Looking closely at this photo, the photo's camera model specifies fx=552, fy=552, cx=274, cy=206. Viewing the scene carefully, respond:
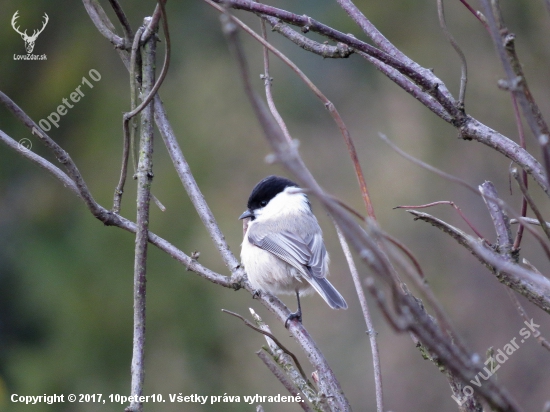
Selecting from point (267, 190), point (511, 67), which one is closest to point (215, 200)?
point (267, 190)

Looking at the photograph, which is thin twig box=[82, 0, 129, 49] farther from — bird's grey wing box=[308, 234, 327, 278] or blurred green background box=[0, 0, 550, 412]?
blurred green background box=[0, 0, 550, 412]

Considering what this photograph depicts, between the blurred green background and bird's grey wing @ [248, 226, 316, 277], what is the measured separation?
163cm

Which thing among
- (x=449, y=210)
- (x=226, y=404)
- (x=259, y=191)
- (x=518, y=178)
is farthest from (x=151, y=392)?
(x=518, y=178)

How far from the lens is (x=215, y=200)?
484cm

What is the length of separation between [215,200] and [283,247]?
7.19 feet

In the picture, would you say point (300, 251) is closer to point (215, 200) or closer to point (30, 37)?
point (215, 200)

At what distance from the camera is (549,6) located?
759 millimetres

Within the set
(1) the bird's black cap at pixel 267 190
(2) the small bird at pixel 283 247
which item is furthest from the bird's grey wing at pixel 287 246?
(1) the bird's black cap at pixel 267 190

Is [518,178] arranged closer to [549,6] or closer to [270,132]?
[549,6]

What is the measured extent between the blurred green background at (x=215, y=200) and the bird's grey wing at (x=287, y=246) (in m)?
1.63

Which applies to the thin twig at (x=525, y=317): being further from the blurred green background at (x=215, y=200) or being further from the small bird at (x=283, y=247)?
the blurred green background at (x=215, y=200)

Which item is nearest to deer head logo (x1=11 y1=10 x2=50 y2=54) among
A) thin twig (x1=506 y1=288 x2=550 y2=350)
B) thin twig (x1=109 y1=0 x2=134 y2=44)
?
thin twig (x1=109 y1=0 x2=134 y2=44)

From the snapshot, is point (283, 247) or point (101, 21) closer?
point (101, 21)

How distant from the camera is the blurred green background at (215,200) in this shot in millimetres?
4336
